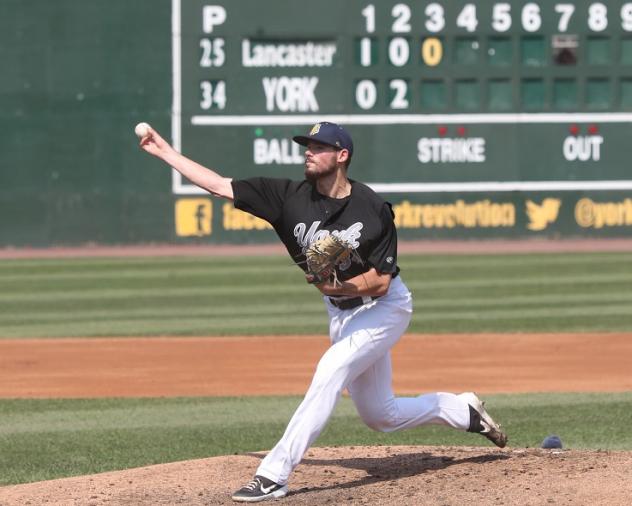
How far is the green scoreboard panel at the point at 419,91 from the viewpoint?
69.5ft

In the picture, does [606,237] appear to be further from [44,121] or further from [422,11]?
[44,121]

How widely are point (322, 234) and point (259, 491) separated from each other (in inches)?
44.9

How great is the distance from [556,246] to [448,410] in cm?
1561

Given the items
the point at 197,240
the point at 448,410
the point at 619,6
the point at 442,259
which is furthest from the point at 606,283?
the point at 448,410

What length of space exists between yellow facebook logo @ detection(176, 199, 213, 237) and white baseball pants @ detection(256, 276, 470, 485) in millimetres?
15220

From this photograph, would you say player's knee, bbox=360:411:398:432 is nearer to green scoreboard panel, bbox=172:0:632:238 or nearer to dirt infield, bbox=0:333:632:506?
dirt infield, bbox=0:333:632:506

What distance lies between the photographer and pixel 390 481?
245 inches

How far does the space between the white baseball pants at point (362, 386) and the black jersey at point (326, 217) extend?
0.20 m

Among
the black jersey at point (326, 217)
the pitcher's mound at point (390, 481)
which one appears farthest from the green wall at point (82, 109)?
the black jersey at point (326, 217)

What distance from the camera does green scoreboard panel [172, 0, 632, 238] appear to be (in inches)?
834

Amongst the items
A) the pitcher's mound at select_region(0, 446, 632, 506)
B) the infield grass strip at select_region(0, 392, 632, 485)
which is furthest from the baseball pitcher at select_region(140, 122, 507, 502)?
Answer: the infield grass strip at select_region(0, 392, 632, 485)

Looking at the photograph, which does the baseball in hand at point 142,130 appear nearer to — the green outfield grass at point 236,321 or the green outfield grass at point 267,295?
the green outfield grass at point 236,321

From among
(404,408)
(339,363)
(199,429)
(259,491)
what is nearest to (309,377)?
(199,429)

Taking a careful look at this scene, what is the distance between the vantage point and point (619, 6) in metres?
21.3
